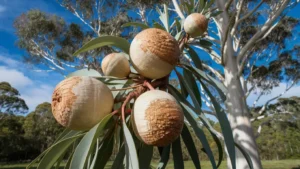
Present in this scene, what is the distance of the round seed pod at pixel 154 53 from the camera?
1.17 feet

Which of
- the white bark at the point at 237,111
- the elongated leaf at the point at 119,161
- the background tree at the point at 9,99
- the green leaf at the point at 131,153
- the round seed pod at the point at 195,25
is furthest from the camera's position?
the background tree at the point at 9,99

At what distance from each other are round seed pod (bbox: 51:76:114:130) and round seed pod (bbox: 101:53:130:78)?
0.08m

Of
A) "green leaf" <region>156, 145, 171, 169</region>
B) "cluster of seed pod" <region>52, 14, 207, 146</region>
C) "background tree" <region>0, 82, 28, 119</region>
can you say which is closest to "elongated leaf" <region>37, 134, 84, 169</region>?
"cluster of seed pod" <region>52, 14, 207, 146</region>

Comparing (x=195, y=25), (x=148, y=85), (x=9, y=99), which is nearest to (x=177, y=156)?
(x=148, y=85)

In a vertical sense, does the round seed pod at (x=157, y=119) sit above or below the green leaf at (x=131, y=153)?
above

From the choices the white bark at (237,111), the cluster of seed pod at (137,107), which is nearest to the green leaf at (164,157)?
the cluster of seed pod at (137,107)

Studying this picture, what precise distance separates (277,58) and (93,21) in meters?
5.73

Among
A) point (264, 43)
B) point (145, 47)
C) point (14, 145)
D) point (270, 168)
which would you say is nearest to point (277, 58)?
point (264, 43)

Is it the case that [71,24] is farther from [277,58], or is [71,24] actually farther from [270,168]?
[270,168]

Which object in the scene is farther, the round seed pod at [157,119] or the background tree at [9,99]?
the background tree at [9,99]

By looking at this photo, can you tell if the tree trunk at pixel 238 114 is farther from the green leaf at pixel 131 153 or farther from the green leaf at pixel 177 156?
the green leaf at pixel 131 153

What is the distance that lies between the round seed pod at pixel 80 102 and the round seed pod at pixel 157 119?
0.15 ft

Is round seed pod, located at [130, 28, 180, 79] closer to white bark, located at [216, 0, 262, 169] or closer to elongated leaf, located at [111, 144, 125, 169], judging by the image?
elongated leaf, located at [111, 144, 125, 169]

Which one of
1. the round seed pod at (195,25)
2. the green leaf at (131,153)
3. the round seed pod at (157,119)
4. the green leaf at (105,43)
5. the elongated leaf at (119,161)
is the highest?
the round seed pod at (195,25)
